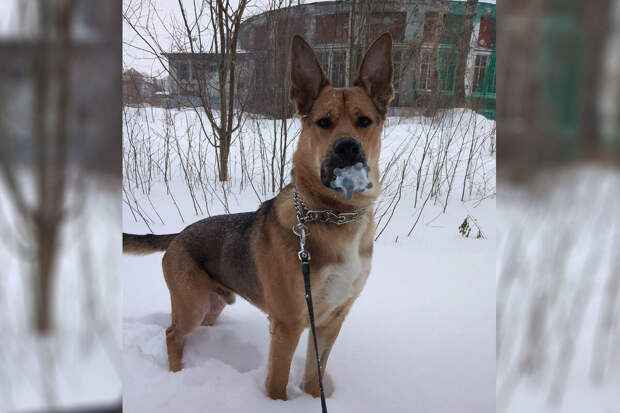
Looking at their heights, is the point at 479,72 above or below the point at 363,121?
above

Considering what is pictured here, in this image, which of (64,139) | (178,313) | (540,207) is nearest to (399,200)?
(178,313)

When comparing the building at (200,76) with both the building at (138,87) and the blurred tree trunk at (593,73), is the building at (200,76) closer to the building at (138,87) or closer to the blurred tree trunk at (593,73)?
the building at (138,87)

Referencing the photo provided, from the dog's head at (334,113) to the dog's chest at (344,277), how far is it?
0.21 meters

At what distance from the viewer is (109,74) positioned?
69 cm

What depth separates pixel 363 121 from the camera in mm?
1602

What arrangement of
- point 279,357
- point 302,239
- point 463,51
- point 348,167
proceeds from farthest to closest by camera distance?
point 463,51 → point 279,357 → point 302,239 → point 348,167

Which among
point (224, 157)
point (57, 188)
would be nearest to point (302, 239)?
point (224, 157)

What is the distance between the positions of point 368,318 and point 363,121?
127 centimetres

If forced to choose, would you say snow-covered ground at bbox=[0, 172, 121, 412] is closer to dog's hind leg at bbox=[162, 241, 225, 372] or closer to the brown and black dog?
the brown and black dog

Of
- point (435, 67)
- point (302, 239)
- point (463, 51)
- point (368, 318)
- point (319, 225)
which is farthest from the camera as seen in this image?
point (368, 318)

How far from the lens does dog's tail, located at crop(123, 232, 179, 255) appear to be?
1.96 meters

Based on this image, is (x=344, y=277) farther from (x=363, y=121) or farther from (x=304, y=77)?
(x=304, y=77)

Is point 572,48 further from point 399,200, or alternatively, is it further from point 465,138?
point 399,200

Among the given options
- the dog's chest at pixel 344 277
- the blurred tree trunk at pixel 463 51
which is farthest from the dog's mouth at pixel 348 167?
the blurred tree trunk at pixel 463 51
